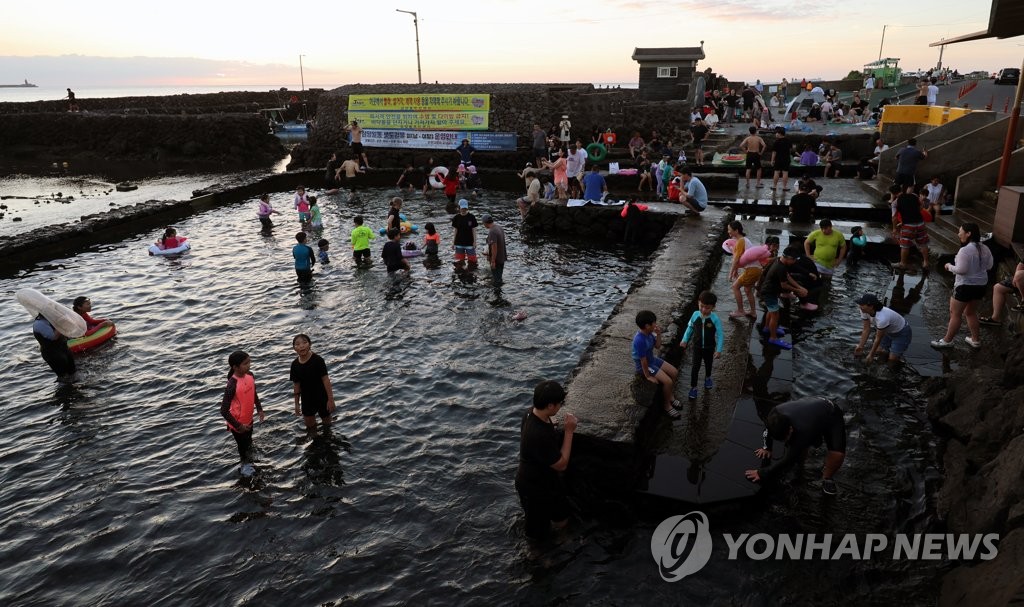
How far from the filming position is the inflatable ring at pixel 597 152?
27000 mm

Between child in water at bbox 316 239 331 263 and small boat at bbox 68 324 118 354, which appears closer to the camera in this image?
small boat at bbox 68 324 118 354

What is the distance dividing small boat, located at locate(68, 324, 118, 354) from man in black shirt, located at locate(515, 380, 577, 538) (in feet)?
32.6

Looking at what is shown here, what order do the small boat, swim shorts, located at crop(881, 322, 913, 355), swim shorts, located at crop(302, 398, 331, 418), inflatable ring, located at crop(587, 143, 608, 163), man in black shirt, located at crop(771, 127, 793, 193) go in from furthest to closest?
inflatable ring, located at crop(587, 143, 608, 163), man in black shirt, located at crop(771, 127, 793, 193), the small boat, swim shorts, located at crop(881, 322, 913, 355), swim shorts, located at crop(302, 398, 331, 418)

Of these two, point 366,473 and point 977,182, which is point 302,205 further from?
point 977,182

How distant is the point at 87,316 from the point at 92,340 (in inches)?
19.5

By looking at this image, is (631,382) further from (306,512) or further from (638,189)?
(638,189)

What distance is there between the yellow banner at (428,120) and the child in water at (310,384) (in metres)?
25.0

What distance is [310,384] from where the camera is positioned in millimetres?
8117

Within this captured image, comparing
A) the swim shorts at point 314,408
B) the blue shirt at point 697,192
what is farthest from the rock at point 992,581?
the blue shirt at point 697,192

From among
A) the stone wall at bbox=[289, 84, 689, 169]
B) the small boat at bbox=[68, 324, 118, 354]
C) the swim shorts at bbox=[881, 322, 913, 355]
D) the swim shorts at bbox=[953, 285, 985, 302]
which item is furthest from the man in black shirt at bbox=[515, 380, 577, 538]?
the stone wall at bbox=[289, 84, 689, 169]

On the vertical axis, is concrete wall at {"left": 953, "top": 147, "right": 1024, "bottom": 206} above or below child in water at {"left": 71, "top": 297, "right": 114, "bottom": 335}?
above

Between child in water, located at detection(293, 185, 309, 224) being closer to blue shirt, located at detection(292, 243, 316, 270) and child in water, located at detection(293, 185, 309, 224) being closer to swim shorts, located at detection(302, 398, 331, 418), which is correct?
blue shirt, located at detection(292, 243, 316, 270)

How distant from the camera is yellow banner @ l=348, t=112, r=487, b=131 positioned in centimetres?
3097

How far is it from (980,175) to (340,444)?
1700 centimetres
